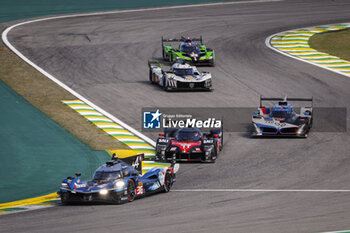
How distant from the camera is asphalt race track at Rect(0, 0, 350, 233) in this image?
23.6 metres

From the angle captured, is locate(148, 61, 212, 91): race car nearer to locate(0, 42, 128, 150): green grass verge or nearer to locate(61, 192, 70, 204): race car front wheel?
locate(0, 42, 128, 150): green grass verge

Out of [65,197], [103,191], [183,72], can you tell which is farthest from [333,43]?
[65,197]

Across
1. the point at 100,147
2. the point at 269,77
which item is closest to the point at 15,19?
the point at 269,77

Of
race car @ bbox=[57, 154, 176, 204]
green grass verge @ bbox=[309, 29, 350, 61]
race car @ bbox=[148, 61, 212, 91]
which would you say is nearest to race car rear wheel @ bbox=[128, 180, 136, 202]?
race car @ bbox=[57, 154, 176, 204]

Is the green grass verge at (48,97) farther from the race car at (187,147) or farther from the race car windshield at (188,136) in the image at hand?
the race car windshield at (188,136)

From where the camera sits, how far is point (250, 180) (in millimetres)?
29812

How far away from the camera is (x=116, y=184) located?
86.0 ft

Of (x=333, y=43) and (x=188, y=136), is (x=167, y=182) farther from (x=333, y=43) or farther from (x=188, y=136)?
(x=333, y=43)

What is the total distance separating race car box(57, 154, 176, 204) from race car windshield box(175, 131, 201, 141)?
A: 4631mm

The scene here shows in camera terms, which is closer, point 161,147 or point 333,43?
point 161,147

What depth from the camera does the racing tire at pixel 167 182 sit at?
28.4m

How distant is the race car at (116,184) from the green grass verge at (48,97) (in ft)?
24.2

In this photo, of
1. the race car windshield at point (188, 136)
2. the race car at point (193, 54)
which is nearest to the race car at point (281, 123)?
the race car windshield at point (188, 136)

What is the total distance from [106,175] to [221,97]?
18698 mm
